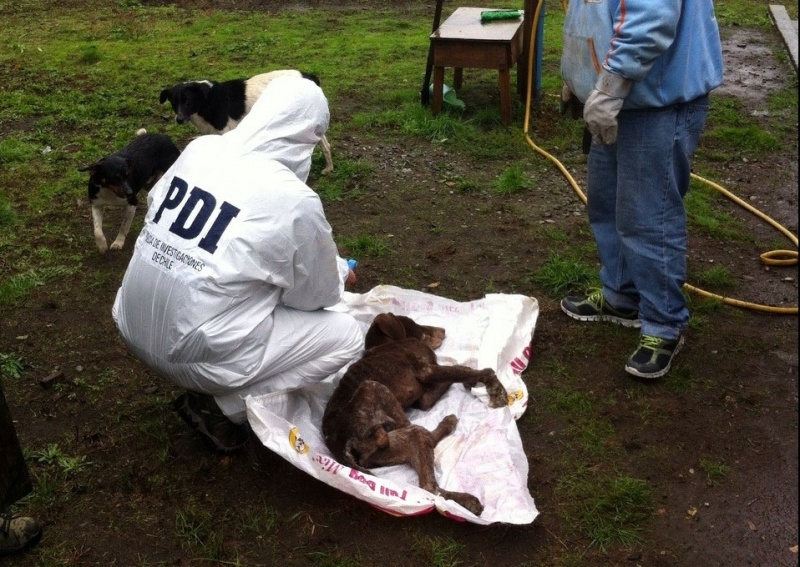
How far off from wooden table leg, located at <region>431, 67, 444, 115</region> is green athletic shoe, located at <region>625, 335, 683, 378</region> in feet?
13.5

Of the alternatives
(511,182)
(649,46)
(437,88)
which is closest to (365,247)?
(511,182)

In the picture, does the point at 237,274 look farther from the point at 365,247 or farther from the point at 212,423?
the point at 365,247

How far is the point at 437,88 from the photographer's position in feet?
24.0

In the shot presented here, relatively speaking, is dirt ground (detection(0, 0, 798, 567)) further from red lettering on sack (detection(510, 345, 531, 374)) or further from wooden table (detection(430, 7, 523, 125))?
wooden table (detection(430, 7, 523, 125))

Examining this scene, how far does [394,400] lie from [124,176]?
112 inches

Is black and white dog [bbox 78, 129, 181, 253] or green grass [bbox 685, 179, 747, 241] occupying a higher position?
black and white dog [bbox 78, 129, 181, 253]

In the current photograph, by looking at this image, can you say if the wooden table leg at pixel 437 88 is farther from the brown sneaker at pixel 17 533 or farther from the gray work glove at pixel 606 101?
the brown sneaker at pixel 17 533

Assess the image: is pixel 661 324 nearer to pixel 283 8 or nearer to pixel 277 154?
pixel 277 154

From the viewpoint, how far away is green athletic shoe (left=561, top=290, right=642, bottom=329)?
424 cm

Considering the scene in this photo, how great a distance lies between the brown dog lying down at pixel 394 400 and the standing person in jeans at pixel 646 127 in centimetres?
89

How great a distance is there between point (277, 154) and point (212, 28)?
909 cm

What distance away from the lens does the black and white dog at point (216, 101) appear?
6684mm

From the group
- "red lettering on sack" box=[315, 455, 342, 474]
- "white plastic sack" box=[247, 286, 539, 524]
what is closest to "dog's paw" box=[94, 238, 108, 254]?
"white plastic sack" box=[247, 286, 539, 524]

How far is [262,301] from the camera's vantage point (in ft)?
10.2
